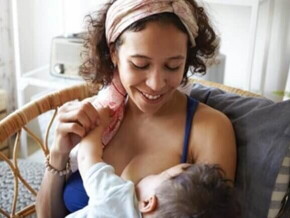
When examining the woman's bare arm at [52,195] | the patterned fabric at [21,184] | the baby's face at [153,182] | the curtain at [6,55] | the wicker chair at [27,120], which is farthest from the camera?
the curtain at [6,55]

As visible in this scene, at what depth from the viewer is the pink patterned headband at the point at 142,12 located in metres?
1.04

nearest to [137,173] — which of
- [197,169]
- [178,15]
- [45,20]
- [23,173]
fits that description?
[197,169]

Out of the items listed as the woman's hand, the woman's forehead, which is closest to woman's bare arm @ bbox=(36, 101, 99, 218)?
the woman's hand

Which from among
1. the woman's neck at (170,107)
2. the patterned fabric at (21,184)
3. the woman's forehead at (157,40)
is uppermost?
the woman's forehead at (157,40)

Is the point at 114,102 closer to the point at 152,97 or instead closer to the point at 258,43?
the point at 152,97

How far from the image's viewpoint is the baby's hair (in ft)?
2.75

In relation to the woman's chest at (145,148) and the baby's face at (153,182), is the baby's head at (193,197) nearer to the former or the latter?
the baby's face at (153,182)

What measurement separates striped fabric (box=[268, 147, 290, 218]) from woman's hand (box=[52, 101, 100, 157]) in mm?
465

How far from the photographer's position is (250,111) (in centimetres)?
116

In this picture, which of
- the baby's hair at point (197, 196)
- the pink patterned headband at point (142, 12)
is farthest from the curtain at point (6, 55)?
the baby's hair at point (197, 196)

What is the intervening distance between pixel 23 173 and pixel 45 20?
125cm

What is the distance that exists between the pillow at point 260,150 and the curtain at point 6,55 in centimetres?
190

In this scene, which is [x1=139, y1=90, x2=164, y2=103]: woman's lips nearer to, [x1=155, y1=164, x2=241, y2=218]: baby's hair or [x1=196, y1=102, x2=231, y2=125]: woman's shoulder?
[x1=196, y1=102, x2=231, y2=125]: woman's shoulder

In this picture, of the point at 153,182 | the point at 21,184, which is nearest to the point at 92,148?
the point at 153,182
